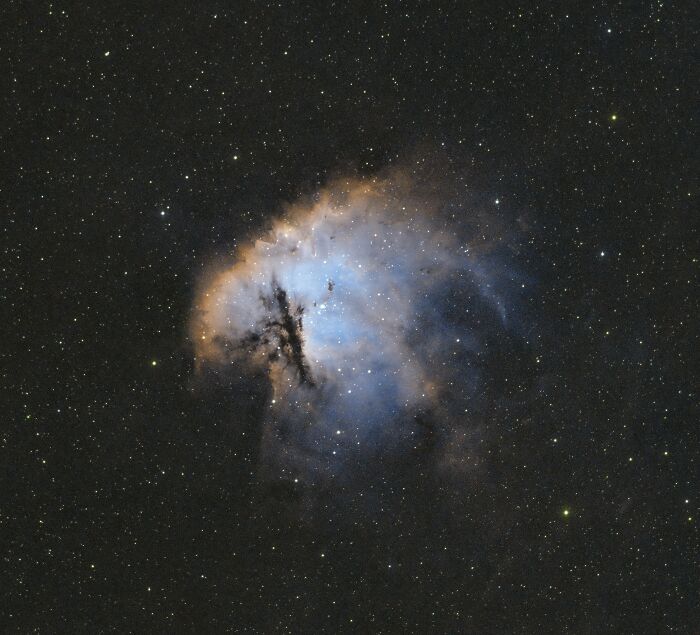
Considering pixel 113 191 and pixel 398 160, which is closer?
pixel 113 191

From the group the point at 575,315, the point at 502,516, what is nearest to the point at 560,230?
the point at 575,315

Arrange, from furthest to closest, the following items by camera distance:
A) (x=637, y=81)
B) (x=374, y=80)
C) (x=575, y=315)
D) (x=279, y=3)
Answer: (x=575, y=315) → (x=637, y=81) → (x=374, y=80) → (x=279, y=3)

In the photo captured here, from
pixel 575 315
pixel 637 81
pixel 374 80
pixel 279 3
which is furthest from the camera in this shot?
pixel 575 315

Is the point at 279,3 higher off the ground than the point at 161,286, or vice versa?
the point at 279,3

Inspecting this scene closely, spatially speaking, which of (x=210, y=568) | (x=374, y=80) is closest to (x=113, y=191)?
(x=374, y=80)

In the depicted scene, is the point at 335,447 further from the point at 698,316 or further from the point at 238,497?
the point at 698,316

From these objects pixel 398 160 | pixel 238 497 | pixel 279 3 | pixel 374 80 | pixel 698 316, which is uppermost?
pixel 279 3
